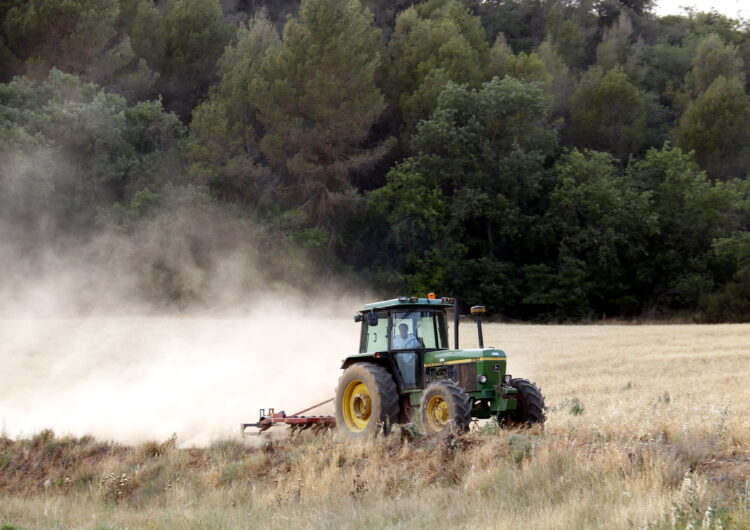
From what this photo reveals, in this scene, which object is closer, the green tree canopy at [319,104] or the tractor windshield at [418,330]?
the tractor windshield at [418,330]

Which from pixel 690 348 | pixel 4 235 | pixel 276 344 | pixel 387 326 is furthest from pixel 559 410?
pixel 4 235

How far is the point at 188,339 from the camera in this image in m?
25.5

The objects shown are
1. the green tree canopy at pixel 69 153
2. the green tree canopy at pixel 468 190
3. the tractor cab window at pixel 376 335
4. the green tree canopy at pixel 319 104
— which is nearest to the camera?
the tractor cab window at pixel 376 335

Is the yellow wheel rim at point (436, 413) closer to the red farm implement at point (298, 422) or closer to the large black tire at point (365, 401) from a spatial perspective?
the large black tire at point (365, 401)

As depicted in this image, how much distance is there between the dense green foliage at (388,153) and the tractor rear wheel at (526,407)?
3127 centimetres

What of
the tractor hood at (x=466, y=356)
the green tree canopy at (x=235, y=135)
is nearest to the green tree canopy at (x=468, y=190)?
the green tree canopy at (x=235, y=135)

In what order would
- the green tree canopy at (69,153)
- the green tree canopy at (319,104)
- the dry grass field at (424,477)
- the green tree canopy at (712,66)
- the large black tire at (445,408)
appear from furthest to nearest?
the green tree canopy at (712,66), the green tree canopy at (319,104), the green tree canopy at (69,153), the large black tire at (445,408), the dry grass field at (424,477)

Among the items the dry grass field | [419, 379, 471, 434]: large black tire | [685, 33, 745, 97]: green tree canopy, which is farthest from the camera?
[685, 33, 745, 97]: green tree canopy

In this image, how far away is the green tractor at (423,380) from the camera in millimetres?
11609

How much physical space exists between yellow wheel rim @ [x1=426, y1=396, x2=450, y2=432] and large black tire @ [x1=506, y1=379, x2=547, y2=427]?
3.52 ft

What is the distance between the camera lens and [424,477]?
10.2 metres

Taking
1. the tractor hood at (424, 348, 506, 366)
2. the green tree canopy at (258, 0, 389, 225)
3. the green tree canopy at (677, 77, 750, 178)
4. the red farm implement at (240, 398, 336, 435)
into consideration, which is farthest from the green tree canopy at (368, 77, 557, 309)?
the tractor hood at (424, 348, 506, 366)

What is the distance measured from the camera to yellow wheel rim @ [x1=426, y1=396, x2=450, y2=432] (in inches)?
451

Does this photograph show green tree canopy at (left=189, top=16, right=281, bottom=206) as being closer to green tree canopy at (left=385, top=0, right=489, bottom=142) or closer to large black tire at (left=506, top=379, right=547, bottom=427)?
green tree canopy at (left=385, top=0, right=489, bottom=142)
